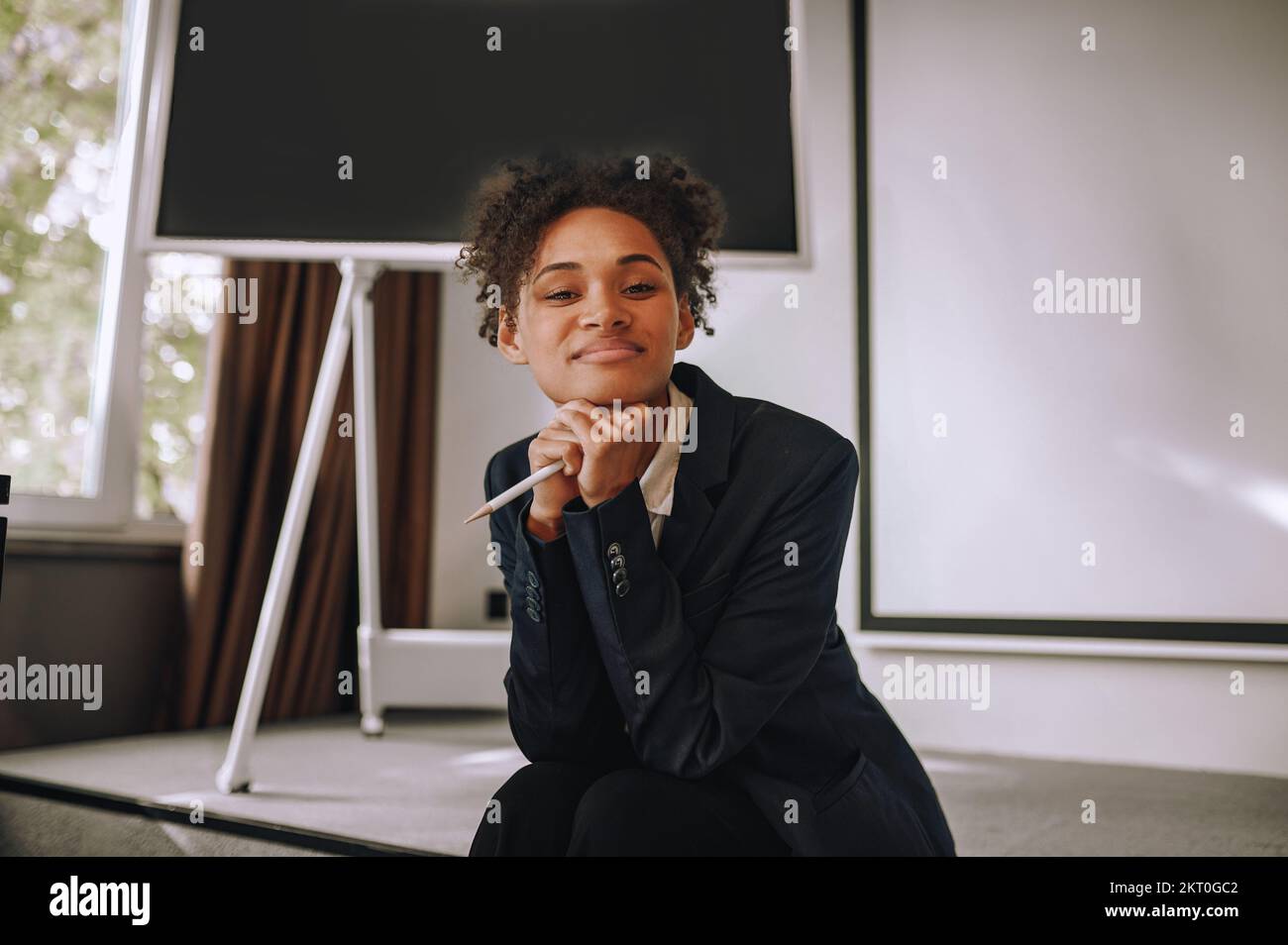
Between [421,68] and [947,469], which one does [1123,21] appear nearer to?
[947,469]

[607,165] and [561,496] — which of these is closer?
[561,496]

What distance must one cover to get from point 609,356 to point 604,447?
109 millimetres

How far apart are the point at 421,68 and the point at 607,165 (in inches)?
24.8

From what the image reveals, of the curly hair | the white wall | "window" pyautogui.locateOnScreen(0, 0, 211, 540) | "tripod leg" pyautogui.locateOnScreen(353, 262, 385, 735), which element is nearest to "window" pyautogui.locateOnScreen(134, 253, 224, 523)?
"window" pyautogui.locateOnScreen(0, 0, 211, 540)

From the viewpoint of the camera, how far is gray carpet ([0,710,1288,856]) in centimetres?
130

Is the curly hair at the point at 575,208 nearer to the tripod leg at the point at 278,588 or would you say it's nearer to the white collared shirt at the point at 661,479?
the white collared shirt at the point at 661,479

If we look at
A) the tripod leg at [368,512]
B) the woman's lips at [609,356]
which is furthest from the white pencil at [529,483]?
the tripod leg at [368,512]

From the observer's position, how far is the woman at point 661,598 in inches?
30.5

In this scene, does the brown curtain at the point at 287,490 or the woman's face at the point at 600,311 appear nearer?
the woman's face at the point at 600,311

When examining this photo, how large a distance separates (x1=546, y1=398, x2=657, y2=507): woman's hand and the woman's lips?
57 millimetres

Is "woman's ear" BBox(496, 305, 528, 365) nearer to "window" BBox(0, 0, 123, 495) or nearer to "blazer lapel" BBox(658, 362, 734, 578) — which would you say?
"blazer lapel" BBox(658, 362, 734, 578)

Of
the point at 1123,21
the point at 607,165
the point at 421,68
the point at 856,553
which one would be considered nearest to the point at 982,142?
the point at 1123,21

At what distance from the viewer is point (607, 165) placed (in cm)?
97
